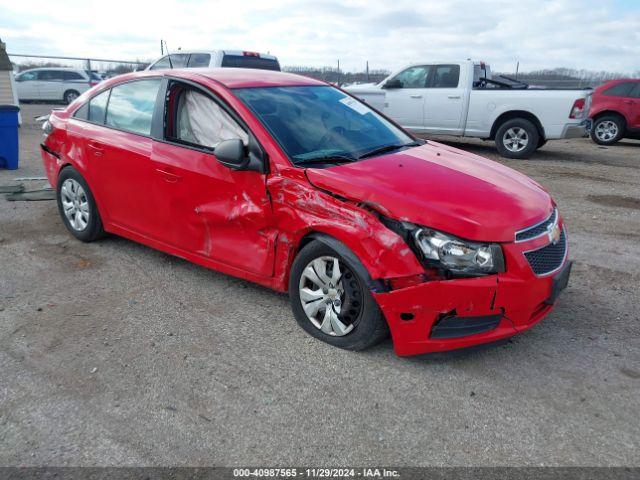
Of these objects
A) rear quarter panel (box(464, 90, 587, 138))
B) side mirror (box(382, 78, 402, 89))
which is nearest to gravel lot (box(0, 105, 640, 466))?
rear quarter panel (box(464, 90, 587, 138))

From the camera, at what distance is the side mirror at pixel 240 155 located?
3.57 metres

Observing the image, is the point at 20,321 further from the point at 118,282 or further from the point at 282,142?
the point at 282,142

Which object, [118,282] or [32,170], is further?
[32,170]

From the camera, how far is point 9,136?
8797mm

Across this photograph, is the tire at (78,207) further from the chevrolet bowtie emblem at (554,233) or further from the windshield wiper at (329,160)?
the chevrolet bowtie emblem at (554,233)

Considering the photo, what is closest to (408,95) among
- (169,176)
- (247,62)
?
(247,62)

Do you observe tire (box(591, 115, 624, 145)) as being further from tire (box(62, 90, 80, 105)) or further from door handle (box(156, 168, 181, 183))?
tire (box(62, 90, 80, 105))

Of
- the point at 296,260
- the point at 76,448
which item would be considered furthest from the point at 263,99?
the point at 76,448

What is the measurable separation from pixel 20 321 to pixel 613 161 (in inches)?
439

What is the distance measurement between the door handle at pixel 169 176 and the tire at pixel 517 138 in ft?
28.2

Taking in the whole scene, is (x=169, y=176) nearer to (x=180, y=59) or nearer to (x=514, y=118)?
(x=514, y=118)

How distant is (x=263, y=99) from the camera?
4.01 metres

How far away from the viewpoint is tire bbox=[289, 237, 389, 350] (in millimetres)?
3188

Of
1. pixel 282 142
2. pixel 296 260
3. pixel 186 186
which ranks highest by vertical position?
pixel 282 142
